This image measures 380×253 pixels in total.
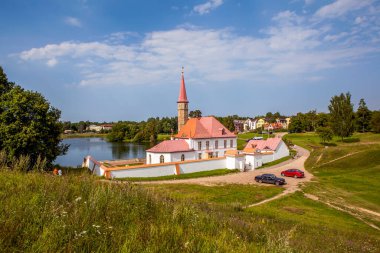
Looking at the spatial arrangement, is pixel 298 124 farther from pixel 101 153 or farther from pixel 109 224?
pixel 109 224

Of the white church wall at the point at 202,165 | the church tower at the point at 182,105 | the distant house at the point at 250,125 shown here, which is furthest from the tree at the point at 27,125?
the distant house at the point at 250,125

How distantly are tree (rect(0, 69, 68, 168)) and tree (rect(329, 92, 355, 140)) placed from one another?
192 feet

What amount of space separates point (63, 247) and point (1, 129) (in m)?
26.3

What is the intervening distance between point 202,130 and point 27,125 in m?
→ 26.1

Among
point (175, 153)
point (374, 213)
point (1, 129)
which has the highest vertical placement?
point (1, 129)

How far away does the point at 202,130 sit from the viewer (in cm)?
4459

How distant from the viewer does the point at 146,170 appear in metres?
31.8

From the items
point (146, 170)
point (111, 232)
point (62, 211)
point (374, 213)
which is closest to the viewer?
point (111, 232)

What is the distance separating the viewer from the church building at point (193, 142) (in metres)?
38.7

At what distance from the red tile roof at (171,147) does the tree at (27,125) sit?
13851 millimetres

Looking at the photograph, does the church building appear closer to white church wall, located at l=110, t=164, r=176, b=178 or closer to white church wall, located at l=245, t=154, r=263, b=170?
white church wall, located at l=110, t=164, r=176, b=178

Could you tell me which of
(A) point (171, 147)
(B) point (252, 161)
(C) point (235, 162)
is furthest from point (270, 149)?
(A) point (171, 147)

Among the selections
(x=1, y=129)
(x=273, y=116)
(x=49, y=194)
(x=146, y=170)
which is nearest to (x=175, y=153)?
(x=146, y=170)

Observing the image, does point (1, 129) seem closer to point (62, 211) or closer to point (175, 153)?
point (175, 153)
